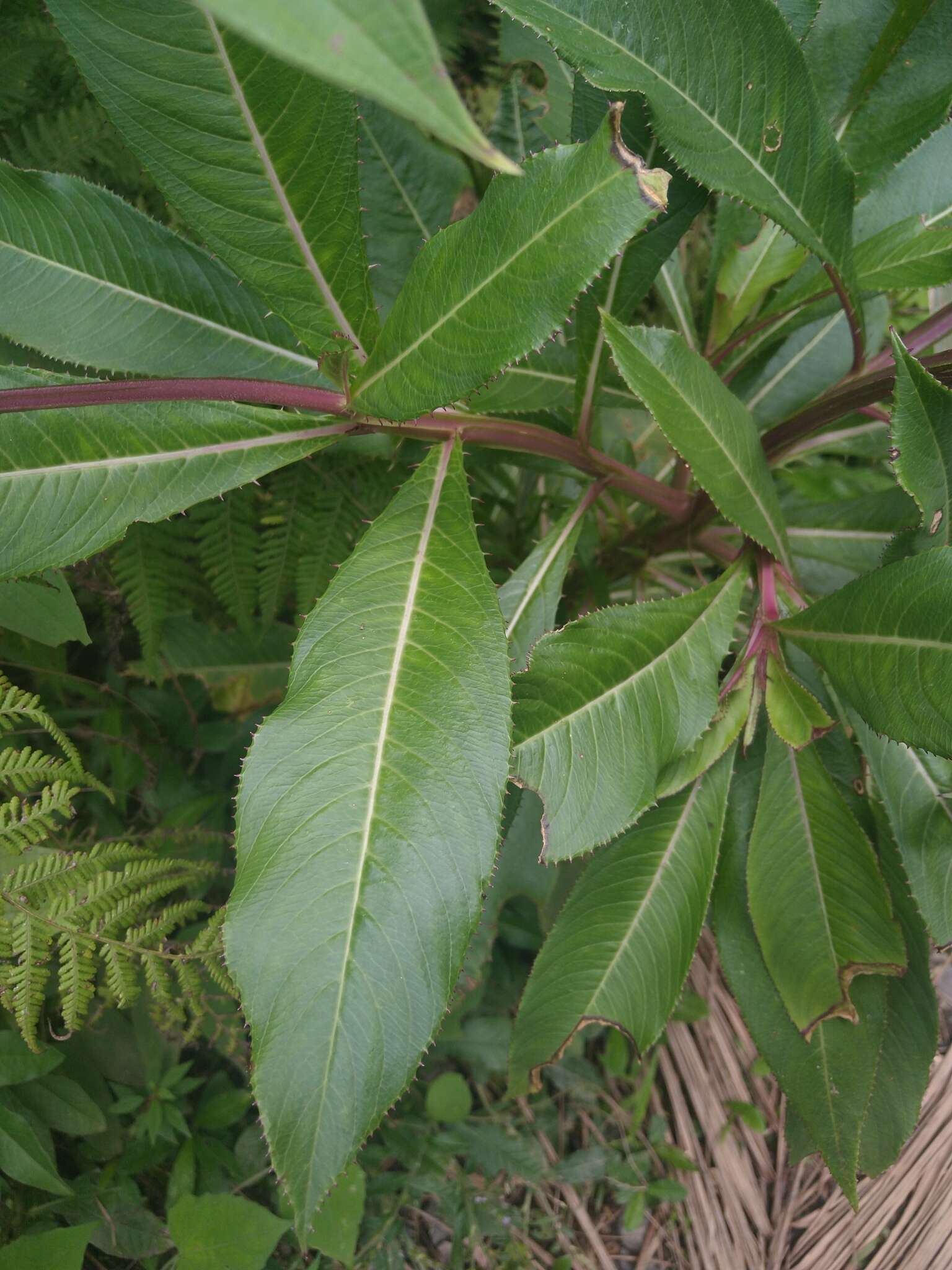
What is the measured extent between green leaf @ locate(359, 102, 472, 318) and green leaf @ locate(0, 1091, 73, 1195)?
908mm

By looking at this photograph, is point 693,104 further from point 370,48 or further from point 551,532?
point 370,48

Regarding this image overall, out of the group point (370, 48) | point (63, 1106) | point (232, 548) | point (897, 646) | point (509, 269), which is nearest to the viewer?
point (370, 48)

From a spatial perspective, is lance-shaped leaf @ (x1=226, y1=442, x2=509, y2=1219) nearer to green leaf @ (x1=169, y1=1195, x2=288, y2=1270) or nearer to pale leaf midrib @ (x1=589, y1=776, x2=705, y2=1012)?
pale leaf midrib @ (x1=589, y1=776, x2=705, y2=1012)

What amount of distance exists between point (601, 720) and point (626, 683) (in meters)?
0.04

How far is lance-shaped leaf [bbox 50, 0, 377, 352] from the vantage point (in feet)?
1.88

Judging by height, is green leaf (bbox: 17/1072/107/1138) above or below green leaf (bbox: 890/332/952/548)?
below

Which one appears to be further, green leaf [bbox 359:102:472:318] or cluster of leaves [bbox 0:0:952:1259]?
green leaf [bbox 359:102:472:318]

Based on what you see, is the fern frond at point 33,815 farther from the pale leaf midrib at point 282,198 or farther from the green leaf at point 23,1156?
the pale leaf midrib at point 282,198

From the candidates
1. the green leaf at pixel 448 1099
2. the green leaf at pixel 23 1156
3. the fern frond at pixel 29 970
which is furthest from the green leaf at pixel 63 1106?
the green leaf at pixel 448 1099

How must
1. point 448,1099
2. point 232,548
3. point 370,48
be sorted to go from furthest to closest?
point 448,1099
point 232,548
point 370,48

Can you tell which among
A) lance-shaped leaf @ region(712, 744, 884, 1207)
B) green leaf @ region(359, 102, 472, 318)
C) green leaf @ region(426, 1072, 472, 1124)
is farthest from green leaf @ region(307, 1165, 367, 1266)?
green leaf @ region(359, 102, 472, 318)

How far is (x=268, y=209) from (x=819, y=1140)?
0.98 m

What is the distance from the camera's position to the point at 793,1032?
866 mm

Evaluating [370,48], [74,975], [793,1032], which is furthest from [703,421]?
[74,975]
